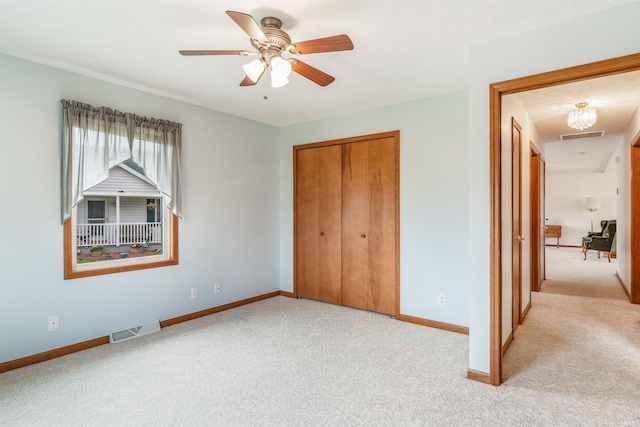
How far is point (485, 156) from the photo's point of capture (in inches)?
91.7

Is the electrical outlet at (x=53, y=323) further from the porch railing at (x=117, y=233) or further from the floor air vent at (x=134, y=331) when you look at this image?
the porch railing at (x=117, y=233)

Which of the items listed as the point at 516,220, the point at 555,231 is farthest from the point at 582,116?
the point at 555,231

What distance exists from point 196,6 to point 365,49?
46.2 inches

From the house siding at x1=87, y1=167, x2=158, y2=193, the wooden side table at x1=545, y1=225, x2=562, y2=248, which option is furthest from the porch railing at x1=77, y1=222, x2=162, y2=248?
the wooden side table at x1=545, y1=225, x2=562, y2=248

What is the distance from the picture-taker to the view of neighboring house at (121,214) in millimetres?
3027

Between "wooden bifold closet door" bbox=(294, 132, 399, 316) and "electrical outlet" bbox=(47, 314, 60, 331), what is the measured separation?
262cm

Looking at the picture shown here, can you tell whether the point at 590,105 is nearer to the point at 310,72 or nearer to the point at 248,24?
the point at 310,72

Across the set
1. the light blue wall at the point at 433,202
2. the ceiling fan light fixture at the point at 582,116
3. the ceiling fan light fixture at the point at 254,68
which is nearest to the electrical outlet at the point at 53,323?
the ceiling fan light fixture at the point at 254,68

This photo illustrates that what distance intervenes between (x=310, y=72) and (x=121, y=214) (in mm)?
2327

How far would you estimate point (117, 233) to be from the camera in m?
3.23

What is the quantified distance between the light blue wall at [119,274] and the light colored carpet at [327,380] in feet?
1.03

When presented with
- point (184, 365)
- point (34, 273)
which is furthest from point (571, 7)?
point (34, 273)

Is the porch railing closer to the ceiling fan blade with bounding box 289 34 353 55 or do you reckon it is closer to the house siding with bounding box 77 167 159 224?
the house siding with bounding box 77 167 159 224

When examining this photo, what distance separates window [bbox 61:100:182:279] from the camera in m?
2.81
